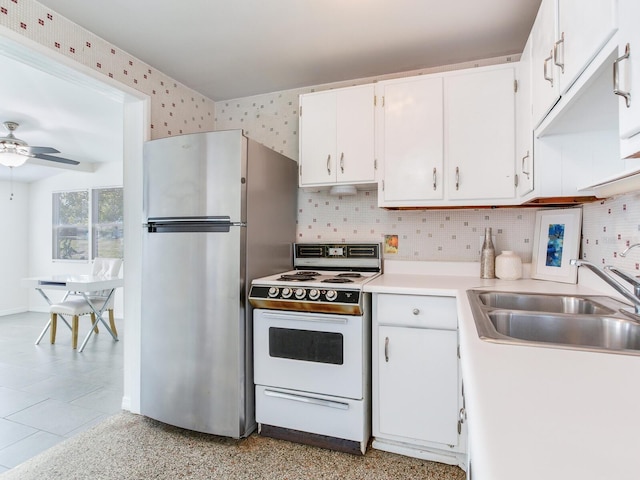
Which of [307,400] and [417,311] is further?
[307,400]

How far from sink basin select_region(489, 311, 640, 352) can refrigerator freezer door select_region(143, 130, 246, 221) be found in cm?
142

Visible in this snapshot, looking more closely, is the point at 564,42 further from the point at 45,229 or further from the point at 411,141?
the point at 45,229

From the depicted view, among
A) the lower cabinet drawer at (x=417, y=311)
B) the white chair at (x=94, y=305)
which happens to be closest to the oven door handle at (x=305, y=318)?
the lower cabinet drawer at (x=417, y=311)

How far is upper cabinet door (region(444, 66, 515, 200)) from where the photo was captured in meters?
1.99

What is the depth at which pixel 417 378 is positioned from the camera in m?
1.88

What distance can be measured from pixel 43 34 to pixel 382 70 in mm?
1991

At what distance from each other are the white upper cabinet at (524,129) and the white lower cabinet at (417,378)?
0.71 meters

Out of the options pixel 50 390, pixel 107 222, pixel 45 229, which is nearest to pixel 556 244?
pixel 50 390

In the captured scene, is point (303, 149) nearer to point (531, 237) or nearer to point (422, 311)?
point (422, 311)

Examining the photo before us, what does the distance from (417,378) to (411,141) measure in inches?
53.8

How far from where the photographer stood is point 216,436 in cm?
214

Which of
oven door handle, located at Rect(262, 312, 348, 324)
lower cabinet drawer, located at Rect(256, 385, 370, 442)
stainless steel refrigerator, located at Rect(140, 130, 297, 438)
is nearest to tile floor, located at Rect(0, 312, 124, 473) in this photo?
stainless steel refrigerator, located at Rect(140, 130, 297, 438)

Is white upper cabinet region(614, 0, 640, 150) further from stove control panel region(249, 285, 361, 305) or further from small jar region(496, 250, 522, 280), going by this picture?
small jar region(496, 250, 522, 280)

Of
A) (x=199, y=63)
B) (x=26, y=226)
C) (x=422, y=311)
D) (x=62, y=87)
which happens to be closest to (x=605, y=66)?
(x=422, y=311)
